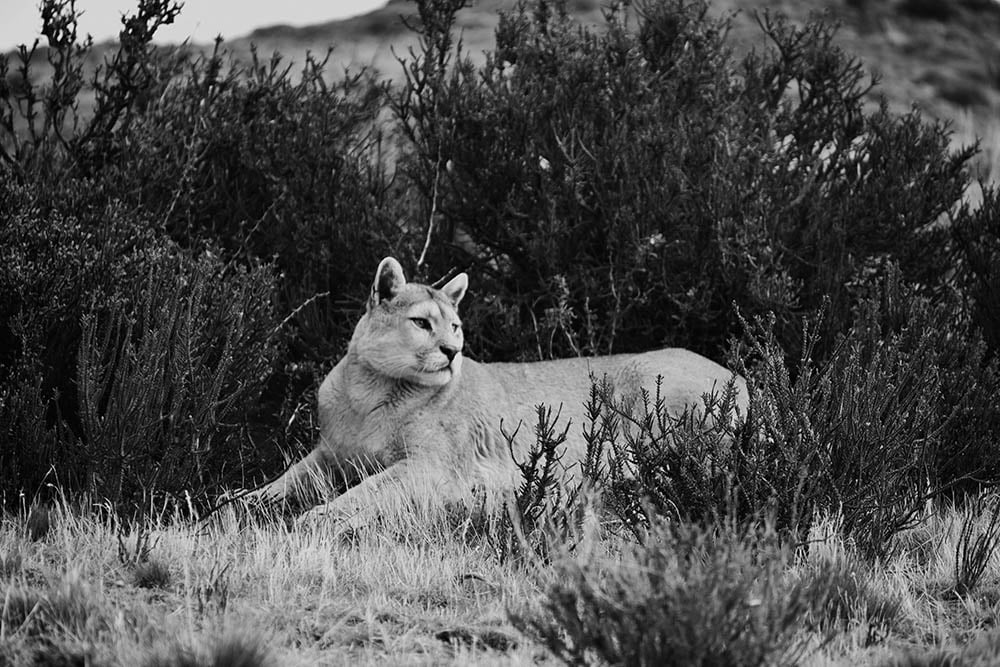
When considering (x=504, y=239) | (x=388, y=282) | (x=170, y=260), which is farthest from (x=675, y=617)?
(x=504, y=239)

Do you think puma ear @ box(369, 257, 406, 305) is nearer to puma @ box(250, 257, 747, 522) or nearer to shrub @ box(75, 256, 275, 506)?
puma @ box(250, 257, 747, 522)

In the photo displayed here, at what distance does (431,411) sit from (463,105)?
3089 mm

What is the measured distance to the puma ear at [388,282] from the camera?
6445 millimetres

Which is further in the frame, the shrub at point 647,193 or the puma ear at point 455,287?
the shrub at point 647,193

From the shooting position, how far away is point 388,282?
6.48m

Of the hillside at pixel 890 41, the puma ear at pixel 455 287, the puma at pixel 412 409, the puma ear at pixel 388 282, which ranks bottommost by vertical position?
the puma at pixel 412 409

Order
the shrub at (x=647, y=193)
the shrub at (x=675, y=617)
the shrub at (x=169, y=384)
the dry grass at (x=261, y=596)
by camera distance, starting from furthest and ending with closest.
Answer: the shrub at (x=647, y=193)
the shrub at (x=169, y=384)
the dry grass at (x=261, y=596)
the shrub at (x=675, y=617)

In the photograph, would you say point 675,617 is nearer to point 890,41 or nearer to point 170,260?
point 170,260

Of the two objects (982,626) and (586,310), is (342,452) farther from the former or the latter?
(982,626)

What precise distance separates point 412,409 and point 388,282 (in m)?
0.73

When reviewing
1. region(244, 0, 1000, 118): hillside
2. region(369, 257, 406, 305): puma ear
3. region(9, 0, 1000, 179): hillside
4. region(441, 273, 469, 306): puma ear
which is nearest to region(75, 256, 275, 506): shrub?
region(369, 257, 406, 305): puma ear

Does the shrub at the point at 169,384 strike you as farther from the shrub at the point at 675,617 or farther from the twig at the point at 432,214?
the shrub at the point at 675,617

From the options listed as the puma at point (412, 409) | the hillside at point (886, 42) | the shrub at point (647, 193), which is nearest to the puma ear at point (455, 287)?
the puma at point (412, 409)

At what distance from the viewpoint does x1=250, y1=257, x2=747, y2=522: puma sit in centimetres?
622
